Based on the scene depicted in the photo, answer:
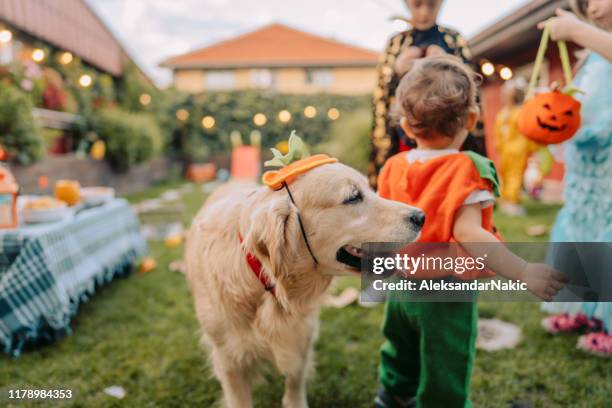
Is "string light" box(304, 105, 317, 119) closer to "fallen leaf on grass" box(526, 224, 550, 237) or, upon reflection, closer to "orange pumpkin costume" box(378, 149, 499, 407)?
"fallen leaf on grass" box(526, 224, 550, 237)

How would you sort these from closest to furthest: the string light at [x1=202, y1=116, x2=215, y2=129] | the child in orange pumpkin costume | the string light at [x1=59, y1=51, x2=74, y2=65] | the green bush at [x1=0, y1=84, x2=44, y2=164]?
the child in orange pumpkin costume → the green bush at [x1=0, y1=84, x2=44, y2=164] → the string light at [x1=59, y1=51, x2=74, y2=65] → the string light at [x1=202, y1=116, x2=215, y2=129]

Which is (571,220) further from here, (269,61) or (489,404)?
(269,61)

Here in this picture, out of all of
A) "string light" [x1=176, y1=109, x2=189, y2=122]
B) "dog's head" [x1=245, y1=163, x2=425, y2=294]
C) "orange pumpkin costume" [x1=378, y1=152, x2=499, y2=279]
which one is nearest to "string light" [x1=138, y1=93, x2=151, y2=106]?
"string light" [x1=176, y1=109, x2=189, y2=122]

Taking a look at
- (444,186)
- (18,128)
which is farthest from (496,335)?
(18,128)

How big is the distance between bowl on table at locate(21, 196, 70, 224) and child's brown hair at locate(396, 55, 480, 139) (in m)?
2.64

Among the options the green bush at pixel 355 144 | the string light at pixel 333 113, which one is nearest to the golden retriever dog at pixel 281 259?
the green bush at pixel 355 144

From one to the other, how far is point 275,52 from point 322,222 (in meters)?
24.4

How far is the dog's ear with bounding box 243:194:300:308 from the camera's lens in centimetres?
157

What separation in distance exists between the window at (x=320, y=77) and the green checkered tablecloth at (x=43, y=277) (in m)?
21.7

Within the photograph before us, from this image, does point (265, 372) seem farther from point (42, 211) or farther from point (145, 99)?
point (145, 99)

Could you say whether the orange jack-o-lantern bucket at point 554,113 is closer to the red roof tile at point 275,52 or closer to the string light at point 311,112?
the string light at point 311,112

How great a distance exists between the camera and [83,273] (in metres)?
3.29

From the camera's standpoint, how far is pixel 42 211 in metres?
3.03

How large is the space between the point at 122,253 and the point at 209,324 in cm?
249
